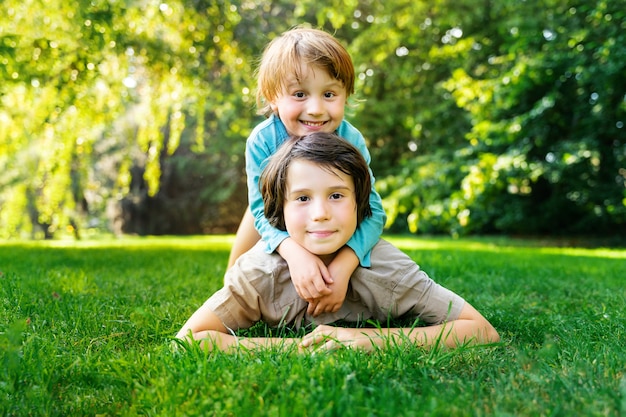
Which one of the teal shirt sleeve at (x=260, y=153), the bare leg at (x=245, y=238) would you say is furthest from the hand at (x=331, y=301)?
the bare leg at (x=245, y=238)

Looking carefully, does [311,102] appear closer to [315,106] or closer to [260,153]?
[315,106]

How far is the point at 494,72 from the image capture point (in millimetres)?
9984

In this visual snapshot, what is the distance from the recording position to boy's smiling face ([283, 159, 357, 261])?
6.86ft

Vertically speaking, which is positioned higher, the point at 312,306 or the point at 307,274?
the point at 307,274

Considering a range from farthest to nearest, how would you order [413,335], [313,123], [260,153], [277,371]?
[260,153]
[313,123]
[413,335]
[277,371]

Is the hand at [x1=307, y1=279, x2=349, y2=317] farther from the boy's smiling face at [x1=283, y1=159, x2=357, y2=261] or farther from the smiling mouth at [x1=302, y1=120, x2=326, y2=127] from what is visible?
the smiling mouth at [x1=302, y1=120, x2=326, y2=127]

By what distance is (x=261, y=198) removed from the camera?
2400 mm

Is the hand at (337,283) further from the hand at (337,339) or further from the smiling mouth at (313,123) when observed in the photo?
the smiling mouth at (313,123)

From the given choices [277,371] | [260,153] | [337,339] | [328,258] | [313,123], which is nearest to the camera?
[277,371]

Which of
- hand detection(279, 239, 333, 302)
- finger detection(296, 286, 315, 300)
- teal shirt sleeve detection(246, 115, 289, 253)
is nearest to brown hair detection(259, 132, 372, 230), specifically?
teal shirt sleeve detection(246, 115, 289, 253)

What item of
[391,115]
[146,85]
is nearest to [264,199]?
[146,85]

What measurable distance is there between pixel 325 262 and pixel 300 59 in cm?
83

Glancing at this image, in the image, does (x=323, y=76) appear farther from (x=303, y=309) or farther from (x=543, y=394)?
(x=543, y=394)

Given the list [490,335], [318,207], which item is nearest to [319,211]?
[318,207]
